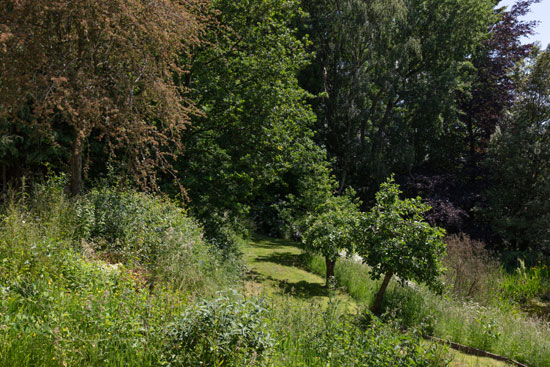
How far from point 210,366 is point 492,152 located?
1389cm

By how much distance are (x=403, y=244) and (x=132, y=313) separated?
4438 millimetres

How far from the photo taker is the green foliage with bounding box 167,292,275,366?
2.77 metres

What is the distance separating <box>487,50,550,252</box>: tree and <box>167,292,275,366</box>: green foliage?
12171 mm

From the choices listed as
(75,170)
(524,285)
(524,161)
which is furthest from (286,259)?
(524,161)

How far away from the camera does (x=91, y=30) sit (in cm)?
539

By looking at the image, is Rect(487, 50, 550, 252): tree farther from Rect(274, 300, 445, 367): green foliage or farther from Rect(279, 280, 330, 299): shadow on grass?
Rect(274, 300, 445, 367): green foliage

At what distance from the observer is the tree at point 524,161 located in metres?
12.4

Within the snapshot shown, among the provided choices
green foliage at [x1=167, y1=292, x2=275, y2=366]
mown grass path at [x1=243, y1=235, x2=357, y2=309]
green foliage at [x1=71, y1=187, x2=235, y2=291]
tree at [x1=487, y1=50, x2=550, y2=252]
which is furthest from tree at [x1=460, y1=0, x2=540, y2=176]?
green foliage at [x1=167, y1=292, x2=275, y2=366]

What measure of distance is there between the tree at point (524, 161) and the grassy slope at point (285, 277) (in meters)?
7.28

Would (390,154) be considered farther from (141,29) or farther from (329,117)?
(141,29)

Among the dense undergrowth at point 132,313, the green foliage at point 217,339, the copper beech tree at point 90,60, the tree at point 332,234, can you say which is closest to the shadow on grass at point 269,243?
the tree at point 332,234

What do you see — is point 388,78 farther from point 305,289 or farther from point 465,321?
point 465,321

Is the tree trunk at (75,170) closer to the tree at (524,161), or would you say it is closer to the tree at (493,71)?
the tree at (524,161)

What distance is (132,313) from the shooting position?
327 centimetres
